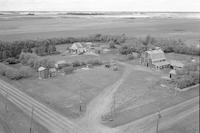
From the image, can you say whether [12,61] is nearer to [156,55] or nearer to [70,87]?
[70,87]

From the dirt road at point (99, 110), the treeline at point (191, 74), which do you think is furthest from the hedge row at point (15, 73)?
the treeline at point (191, 74)

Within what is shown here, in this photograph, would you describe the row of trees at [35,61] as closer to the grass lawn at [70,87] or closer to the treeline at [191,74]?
the grass lawn at [70,87]

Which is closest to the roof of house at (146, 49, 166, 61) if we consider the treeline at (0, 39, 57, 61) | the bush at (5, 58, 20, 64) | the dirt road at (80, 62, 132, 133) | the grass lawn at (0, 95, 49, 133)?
the dirt road at (80, 62, 132, 133)

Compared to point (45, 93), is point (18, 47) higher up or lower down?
higher up

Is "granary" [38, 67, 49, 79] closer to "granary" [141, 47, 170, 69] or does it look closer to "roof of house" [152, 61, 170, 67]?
"granary" [141, 47, 170, 69]

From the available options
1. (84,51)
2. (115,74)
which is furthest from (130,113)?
(84,51)

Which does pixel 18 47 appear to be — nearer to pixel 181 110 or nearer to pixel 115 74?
pixel 115 74

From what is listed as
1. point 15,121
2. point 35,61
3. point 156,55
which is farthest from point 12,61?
point 156,55
